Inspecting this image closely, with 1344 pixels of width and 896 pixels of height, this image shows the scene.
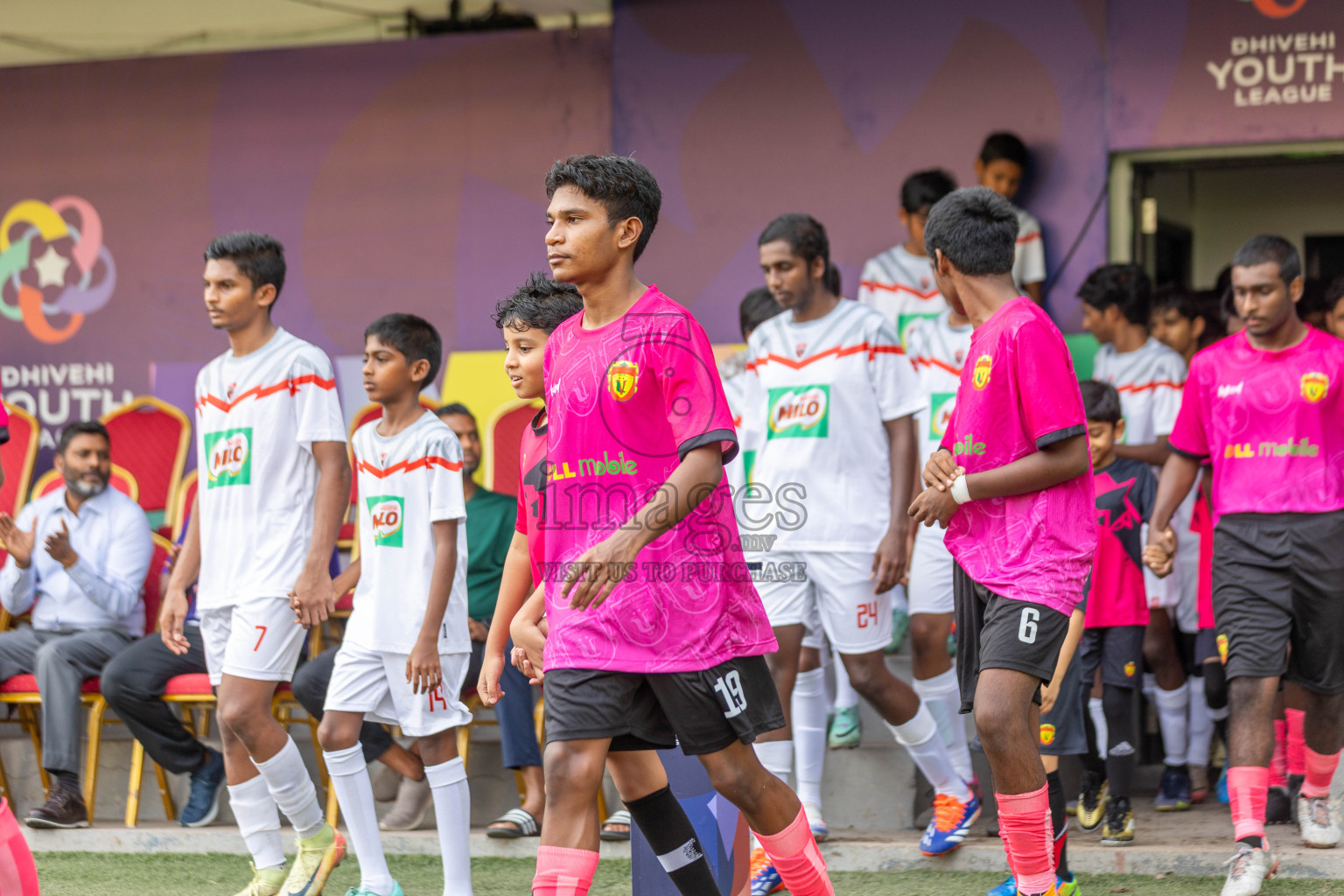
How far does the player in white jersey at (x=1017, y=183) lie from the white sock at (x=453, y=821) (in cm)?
379

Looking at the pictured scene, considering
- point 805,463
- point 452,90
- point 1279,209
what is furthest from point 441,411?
point 1279,209

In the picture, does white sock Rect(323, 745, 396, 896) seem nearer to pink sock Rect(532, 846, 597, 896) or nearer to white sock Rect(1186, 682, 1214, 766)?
pink sock Rect(532, 846, 597, 896)

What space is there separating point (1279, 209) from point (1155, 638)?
6121 millimetres

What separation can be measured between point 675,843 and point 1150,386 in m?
3.80

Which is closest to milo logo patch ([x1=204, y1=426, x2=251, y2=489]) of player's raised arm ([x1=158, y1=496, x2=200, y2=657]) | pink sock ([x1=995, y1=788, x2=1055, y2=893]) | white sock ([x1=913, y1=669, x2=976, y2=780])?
player's raised arm ([x1=158, y1=496, x2=200, y2=657])

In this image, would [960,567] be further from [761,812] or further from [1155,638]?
[1155,638]

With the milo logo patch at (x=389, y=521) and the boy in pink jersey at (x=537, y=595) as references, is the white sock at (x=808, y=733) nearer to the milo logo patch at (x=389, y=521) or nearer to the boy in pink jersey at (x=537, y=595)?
the milo logo patch at (x=389, y=521)

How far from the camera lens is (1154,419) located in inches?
235

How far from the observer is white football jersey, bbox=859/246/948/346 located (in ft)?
21.8

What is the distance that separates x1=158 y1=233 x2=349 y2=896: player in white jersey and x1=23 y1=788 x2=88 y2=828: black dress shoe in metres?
1.35

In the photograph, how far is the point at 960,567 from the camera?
3.48 m

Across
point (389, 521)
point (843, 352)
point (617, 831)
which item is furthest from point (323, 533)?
A: point (843, 352)

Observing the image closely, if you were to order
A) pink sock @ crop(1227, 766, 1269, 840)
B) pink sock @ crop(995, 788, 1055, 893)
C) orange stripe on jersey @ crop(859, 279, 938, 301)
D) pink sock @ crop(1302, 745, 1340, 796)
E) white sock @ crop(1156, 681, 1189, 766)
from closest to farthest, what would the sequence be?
pink sock @ crop(995, 788, 1055, 893) → pink sock @ crop(1227, 766, 1269, 840) → pink sock @ crop(1302, 745, 1340, 796) → white sock @ crop(1156, 681, 1189, 766) → orange stripe on jersey @ crop(859, 279, 938, 301)

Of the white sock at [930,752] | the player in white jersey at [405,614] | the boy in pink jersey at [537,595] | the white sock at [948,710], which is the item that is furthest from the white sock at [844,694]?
the boy in pink jersey at [537,595]
